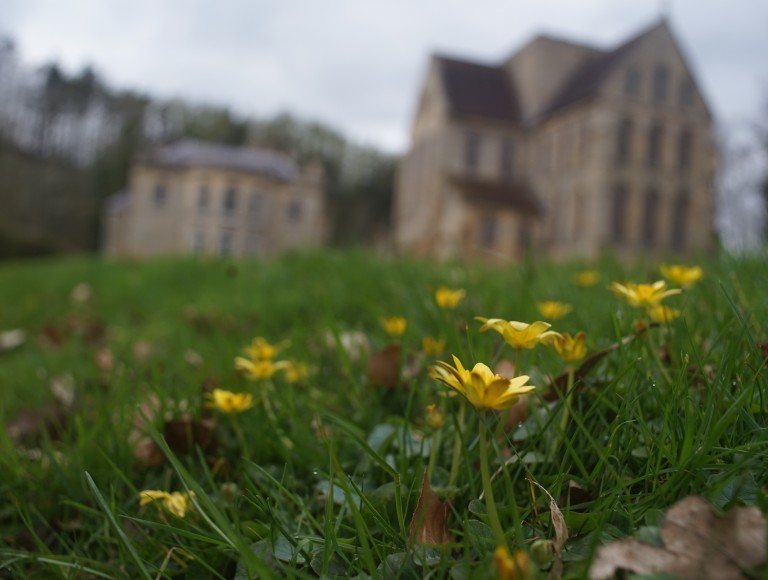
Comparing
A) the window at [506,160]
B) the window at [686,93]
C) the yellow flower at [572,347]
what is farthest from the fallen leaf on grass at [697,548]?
the window at [686,93]

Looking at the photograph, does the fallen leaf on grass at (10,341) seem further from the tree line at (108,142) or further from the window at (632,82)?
the tree line at (108,142)

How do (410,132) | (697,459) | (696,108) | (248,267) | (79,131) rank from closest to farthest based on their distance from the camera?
(697,459) → (248,267) → (696,108) → (410,132) → (79,131)

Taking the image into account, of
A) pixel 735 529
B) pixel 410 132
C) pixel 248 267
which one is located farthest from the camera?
pixel 410 132

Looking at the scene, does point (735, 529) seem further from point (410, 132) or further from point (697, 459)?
point (410, 132)

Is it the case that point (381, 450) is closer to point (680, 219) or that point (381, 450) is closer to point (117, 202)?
point (680, 219)

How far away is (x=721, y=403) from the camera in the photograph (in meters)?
0.88

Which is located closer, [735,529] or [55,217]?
[735,529]

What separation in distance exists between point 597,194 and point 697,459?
20.4 m

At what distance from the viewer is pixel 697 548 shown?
58 cm

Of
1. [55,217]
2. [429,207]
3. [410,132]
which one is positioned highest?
[410,132]

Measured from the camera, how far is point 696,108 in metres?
21.1

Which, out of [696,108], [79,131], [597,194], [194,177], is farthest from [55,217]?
[696,108]

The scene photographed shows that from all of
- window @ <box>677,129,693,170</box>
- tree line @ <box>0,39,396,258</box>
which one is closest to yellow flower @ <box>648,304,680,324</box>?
window @ <box>677,129,693,170</box>

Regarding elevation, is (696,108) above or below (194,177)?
above
